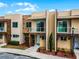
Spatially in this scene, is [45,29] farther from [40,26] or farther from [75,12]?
[75,12]

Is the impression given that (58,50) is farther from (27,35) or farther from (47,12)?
(27,35)

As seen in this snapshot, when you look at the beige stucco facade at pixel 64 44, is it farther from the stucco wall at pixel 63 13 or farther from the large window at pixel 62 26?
the stucco wall at pixel 63 13

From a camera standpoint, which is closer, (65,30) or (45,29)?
(65,30)

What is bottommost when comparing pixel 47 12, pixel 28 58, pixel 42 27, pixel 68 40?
pixel 28 58

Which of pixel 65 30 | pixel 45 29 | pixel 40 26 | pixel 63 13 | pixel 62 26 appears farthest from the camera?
pixel 40 26

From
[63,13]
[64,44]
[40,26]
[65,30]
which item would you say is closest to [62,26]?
[65,30]

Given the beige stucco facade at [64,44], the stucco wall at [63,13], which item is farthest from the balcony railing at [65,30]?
the stucco wall at [63,13]

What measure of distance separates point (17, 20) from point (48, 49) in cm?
1015

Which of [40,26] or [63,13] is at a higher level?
[63,13]

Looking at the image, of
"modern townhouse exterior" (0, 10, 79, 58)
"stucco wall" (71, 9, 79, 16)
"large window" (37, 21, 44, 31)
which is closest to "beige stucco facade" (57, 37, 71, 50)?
"modern townhouse exterior" (0, 10, 79, 58)

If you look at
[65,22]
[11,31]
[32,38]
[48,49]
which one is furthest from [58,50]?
[11,31]

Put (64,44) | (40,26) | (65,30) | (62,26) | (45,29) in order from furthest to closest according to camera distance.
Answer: (40,26), (45,29), (62,26), (64,44), (65,30)

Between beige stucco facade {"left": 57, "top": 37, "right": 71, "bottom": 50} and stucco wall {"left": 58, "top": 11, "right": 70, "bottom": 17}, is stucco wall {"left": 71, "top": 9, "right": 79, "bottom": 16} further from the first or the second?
beige stucco facade {"left": 57, "top": 37, "right": 71, "bottom": 50}

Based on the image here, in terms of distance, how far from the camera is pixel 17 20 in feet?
116
